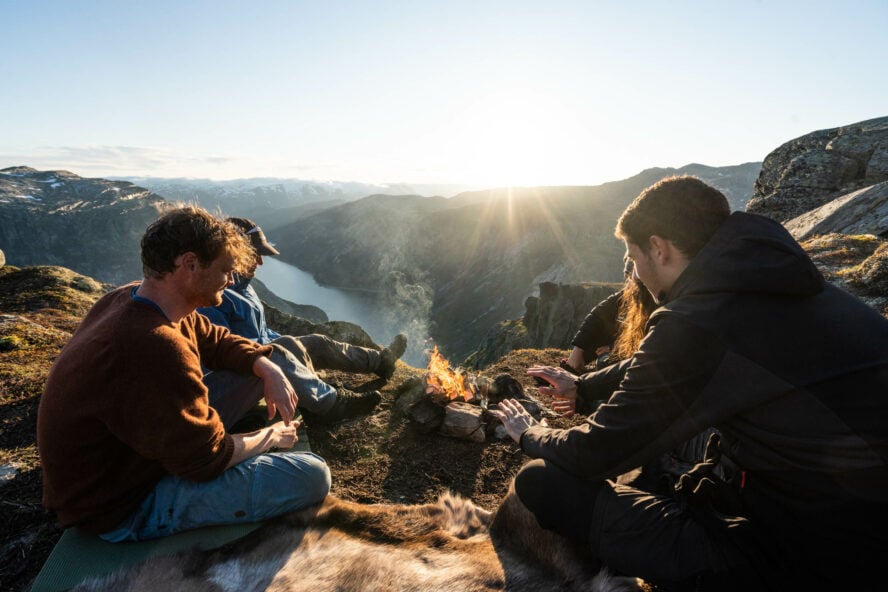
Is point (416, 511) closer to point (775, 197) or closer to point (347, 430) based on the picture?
point (347, 430)

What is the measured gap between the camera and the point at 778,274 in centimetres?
234

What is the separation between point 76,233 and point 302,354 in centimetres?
20808

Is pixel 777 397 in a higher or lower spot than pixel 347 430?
higher

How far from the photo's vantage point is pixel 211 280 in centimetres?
341

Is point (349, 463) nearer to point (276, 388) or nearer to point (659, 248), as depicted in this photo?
point (276, 388)

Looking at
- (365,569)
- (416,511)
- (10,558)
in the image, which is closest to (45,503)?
(10,558)

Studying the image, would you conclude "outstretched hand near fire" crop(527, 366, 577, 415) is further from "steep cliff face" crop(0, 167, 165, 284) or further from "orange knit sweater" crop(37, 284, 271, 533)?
"steep cliff face" crop(0, 167, 165, 284)

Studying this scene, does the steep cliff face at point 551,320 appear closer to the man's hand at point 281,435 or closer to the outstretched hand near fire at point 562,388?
the outstretched hand near fire at point 562,388

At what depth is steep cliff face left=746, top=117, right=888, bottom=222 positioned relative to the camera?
18859 mm

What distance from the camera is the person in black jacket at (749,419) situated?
2273 millimetres

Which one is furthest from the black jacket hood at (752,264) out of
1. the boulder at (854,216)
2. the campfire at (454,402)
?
the boulder at (854,216)

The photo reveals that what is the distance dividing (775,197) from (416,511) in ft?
76.0

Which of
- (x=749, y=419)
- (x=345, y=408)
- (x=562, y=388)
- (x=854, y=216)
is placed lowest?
(x=345, y=408)

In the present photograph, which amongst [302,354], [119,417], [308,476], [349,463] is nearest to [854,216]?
[349,463]
